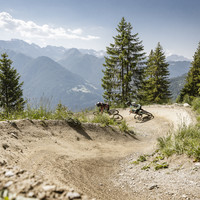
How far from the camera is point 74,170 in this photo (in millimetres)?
4492

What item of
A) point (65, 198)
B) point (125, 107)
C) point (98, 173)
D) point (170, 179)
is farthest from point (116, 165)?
point (125, 107)

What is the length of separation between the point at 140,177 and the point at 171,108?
13.8 meters

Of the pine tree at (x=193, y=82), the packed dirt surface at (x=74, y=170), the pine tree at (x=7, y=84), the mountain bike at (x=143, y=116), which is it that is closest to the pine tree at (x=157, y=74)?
the pine tree at (x=193, y=82)

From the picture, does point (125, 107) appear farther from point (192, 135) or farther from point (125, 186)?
point (125, 186)

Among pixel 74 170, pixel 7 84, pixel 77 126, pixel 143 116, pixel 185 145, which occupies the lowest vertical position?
pixel 143 116

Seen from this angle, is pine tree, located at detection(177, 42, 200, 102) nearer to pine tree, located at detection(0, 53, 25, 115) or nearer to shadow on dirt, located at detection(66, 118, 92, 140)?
shadow on dirt, located at detection(66, 118, 92, 140)

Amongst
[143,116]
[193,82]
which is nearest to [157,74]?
[193,82]

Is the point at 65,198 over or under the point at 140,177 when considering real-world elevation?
over

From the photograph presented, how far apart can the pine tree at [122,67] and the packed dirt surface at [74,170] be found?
18472 mm

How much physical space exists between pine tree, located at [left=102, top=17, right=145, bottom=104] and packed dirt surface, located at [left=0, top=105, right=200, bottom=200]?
18.5m

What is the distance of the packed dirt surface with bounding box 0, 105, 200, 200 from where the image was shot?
204 centimetres

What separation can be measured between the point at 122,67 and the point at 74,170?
22.8 m

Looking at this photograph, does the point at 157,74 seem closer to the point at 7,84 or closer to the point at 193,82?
the point at 193,82

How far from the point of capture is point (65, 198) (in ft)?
5.84
